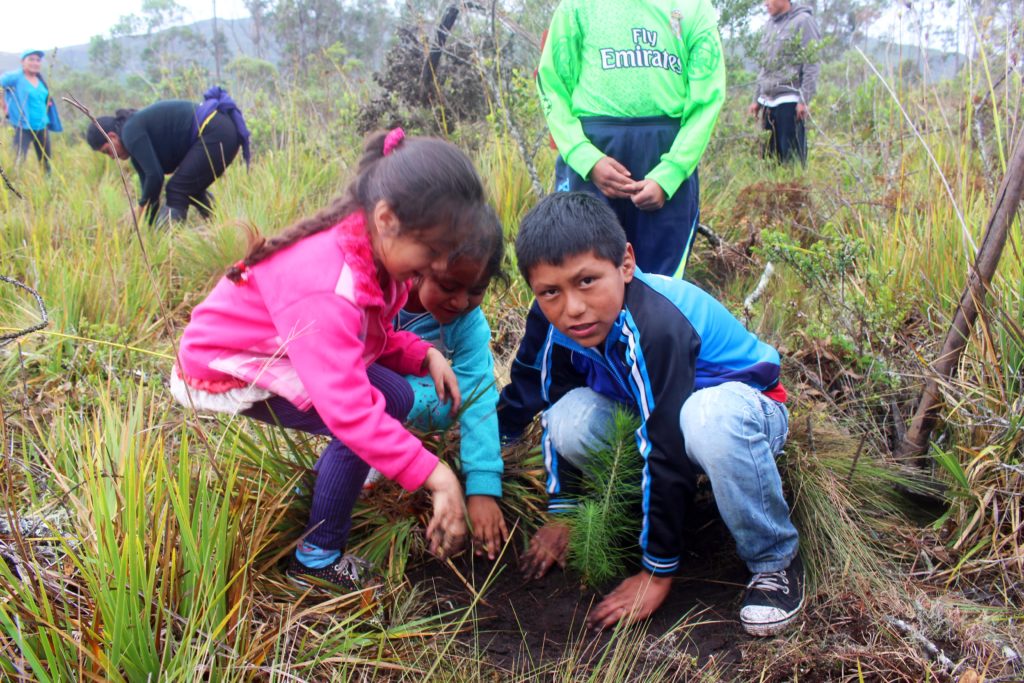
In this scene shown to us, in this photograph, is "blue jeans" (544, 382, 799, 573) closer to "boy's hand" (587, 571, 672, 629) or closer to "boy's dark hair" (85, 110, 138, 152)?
"boy's hand" (587, 571, 672, 629)

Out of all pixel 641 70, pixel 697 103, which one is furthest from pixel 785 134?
pixel 641 70

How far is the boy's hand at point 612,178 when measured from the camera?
3123 millimetres

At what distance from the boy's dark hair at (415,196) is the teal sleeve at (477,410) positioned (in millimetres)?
674

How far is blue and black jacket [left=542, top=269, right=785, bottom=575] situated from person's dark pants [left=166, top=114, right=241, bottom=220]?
424cm

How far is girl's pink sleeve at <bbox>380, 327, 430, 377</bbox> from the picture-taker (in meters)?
2.42

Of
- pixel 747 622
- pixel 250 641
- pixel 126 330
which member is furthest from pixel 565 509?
pixel 126 330

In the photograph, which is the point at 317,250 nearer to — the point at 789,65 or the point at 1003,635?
the point at 1003,635

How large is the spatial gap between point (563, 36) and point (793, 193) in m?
2.22

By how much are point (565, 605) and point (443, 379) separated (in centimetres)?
77

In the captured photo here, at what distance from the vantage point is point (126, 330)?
3.66 meters

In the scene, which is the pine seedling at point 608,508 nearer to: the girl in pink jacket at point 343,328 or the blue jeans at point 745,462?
the blue jeans at point 745,462

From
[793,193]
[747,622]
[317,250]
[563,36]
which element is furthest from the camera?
[793,193]

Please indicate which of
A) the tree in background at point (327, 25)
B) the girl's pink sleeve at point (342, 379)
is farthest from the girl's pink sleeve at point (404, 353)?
the tree in background at point (327, 25)

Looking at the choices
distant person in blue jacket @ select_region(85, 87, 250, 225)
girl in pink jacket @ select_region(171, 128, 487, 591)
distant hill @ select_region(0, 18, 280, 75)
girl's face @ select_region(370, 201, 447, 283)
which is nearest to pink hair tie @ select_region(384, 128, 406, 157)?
girl in pink jacket @ select_region(171, 128, 487, 591)
